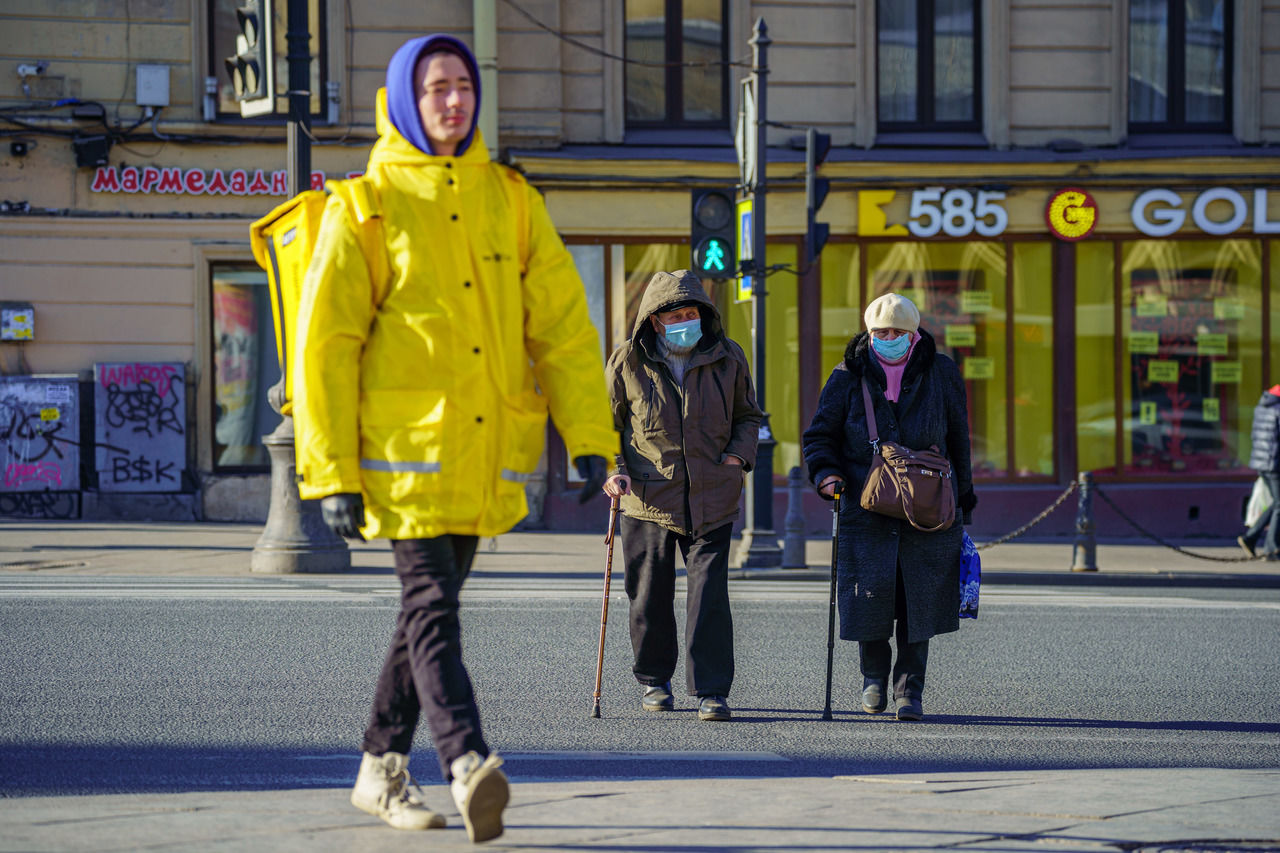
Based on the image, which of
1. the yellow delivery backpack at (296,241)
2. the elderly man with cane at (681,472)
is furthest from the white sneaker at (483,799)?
the elderly man with cane at (681,472)

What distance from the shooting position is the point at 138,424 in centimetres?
1716

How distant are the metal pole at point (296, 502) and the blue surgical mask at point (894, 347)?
6512 millimetres

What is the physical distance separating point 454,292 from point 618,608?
6.65 metres

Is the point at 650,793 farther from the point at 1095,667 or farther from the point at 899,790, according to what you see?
the point at 1095,667

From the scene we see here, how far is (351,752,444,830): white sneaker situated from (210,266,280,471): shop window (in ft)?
44.7

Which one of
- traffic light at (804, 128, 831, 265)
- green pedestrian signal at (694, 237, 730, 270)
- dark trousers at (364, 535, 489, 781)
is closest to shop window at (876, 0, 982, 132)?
traffic light at (804, 128, 831, 265)

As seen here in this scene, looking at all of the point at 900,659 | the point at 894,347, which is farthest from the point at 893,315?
the point at 900,659

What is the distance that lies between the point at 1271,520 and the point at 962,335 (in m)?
4.46

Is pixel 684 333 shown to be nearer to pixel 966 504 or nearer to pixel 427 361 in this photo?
pixel 966 504

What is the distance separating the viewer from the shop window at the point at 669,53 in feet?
59.5

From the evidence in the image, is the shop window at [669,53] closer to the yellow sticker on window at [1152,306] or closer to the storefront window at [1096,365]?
the storefront window at [1096,365]

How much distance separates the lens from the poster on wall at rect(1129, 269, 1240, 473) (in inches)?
714

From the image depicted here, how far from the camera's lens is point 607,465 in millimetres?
4434

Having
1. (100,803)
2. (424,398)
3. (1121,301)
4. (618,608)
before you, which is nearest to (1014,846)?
(424,398)
